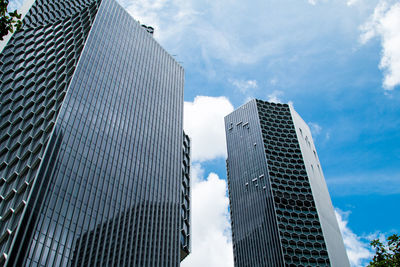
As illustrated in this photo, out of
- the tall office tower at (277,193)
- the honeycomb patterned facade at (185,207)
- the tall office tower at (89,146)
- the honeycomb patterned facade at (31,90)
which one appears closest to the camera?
the honeycomb patterned facade at (31,90)

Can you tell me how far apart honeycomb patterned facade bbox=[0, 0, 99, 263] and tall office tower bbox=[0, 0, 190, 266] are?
26 cm

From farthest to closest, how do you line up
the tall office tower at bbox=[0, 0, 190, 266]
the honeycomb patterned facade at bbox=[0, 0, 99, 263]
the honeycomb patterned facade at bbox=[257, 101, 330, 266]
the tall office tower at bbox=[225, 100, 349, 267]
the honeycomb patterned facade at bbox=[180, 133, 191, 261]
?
the tall office tower at bbox=[225, 100, 349, 267] < the honeycomb patterned facade at bbox=[257, 101, 330, 266] < the honeycomb patterned facade at bbox=[180, 133, 191, 261] < the tall office tower at bbox=[0, 0, 190, 266] < the honeycomb patterned facade at bbox=[0, 0, 99, 263]

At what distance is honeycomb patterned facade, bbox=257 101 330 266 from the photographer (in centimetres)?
11862

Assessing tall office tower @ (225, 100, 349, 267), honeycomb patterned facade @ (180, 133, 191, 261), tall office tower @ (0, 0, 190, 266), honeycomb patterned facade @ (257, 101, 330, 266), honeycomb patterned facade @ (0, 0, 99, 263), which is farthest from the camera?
tall office tower @ (225, 100, 349, 267)

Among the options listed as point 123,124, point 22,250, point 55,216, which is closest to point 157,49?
point 123,124

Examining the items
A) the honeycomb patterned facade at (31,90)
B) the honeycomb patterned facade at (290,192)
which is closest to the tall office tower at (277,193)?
the honeycomb patterned facade at (290,192)

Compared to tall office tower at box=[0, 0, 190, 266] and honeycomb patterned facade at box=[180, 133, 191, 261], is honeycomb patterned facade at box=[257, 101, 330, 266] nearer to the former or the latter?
honeycomb patterned facade at box=[180, 133, 191, 261]

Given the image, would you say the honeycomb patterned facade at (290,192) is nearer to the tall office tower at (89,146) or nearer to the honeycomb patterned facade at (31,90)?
the tall office tower at (89,146)

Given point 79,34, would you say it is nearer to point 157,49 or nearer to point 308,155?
point 157,49

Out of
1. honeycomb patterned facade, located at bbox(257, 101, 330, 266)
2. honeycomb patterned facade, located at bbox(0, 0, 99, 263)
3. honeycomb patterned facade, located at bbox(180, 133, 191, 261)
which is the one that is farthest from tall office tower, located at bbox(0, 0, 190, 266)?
honeycomb patterned facade, located at bbox(257, 101, 330, 266)

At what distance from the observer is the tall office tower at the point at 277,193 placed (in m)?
121

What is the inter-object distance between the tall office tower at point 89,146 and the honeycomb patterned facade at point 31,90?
10.1 inches

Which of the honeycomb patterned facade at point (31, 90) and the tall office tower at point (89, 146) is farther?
the tall office tower at point (89, 146)

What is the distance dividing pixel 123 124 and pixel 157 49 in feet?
153
